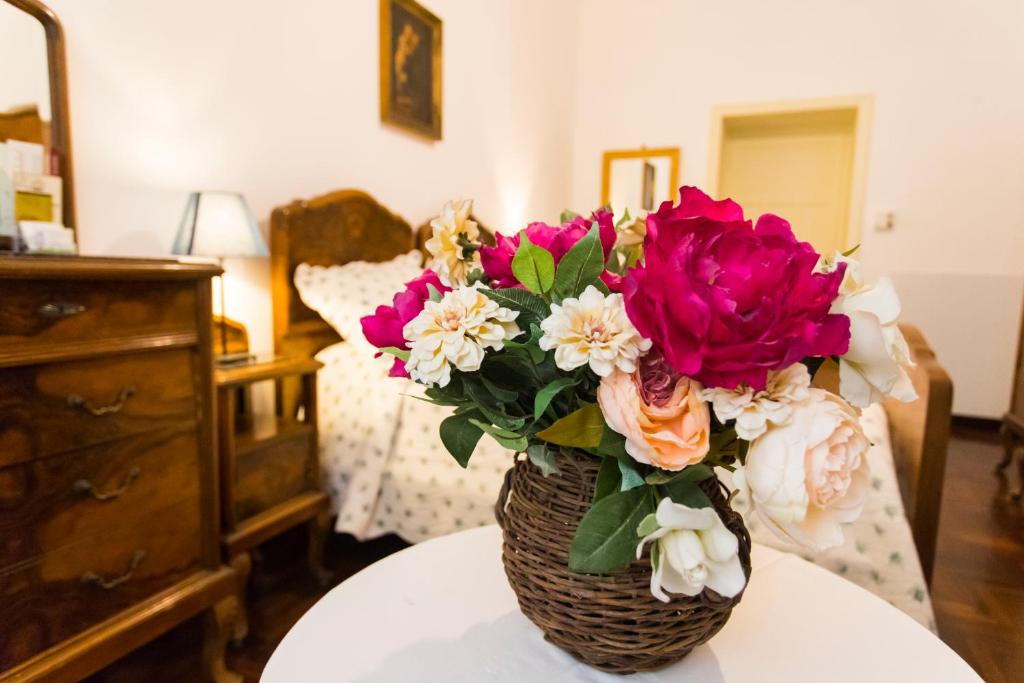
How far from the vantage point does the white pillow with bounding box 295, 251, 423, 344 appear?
6.41 feet

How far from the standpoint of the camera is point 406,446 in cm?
181

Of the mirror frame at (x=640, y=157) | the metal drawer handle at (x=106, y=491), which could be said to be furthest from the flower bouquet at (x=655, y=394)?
the mirror frame at (x=640, y=157)

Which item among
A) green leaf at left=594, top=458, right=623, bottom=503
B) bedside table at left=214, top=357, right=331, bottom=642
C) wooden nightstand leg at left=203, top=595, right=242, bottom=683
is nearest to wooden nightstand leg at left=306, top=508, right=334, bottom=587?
bedside table at left=214, top=357, right=331, bottom=642

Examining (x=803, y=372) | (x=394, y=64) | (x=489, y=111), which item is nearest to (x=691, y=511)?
(x=803, y=372)

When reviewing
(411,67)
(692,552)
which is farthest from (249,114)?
(692,552)

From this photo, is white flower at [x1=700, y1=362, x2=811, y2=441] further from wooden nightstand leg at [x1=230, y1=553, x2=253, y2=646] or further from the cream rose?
wooden nightstand leg at [x1=230, y1=553, x2=253, y2=646]

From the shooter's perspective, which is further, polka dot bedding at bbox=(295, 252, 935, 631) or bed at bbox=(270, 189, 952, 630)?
polka dot bedding at bbox=(295, 252, 935, 631)

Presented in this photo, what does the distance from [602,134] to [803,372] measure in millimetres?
4355

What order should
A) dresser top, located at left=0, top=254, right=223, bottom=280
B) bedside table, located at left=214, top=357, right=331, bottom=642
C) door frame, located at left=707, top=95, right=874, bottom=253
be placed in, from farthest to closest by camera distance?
door frame, located at left=707, top=95, right=874, bottom=253, bedside table, located at left=214, top=357, right=331, bottom=642, dresser top, located at left=0, top=254, right=223, bottom=280

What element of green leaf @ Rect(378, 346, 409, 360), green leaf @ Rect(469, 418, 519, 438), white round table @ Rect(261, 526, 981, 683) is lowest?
white round table @ Rect(261, 526, 981, 683)

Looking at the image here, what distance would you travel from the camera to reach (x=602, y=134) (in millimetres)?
4504

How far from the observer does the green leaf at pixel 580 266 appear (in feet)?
1.79

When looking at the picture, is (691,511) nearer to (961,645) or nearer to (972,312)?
(961,645)

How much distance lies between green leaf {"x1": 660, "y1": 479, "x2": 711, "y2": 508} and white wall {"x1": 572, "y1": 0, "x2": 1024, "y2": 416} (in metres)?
3.99
